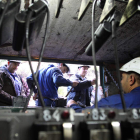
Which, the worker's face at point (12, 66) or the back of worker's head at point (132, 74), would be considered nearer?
the back of worker's head at point (132, 74)

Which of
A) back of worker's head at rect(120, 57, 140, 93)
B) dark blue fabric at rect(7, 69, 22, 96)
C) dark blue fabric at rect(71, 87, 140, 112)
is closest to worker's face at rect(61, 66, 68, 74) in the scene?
dark blue fabric at rect(7, 69, 22, 96)

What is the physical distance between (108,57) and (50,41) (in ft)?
5.01

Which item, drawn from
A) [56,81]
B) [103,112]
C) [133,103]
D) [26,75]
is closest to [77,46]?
[56,81]

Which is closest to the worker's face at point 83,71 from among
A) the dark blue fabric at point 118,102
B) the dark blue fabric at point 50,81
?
the dark blue fabric at point 50,81

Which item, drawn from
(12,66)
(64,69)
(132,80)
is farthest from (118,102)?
(12,66)

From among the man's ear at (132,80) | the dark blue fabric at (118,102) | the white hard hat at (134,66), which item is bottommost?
the dark blue fabric at (118,102)

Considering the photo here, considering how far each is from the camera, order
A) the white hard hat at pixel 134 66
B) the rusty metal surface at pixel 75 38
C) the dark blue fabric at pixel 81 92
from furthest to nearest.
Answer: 1. the dark blue fabric at pixel 81 92
2. the rusty metal surface at pixel 75 38
3. the white hard hat at pixel 134 66

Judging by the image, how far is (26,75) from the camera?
329cm

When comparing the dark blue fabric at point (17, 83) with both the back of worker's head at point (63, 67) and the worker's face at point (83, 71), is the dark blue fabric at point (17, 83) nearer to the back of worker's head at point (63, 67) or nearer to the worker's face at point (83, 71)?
the back of worker's head at point (63, 67)

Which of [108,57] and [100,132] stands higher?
[108,57]

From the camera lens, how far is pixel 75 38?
8.32 feet

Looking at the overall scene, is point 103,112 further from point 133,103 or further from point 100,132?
point 133,103

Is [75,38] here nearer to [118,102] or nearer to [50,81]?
[50,81]

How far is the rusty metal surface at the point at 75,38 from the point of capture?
1.87 m
